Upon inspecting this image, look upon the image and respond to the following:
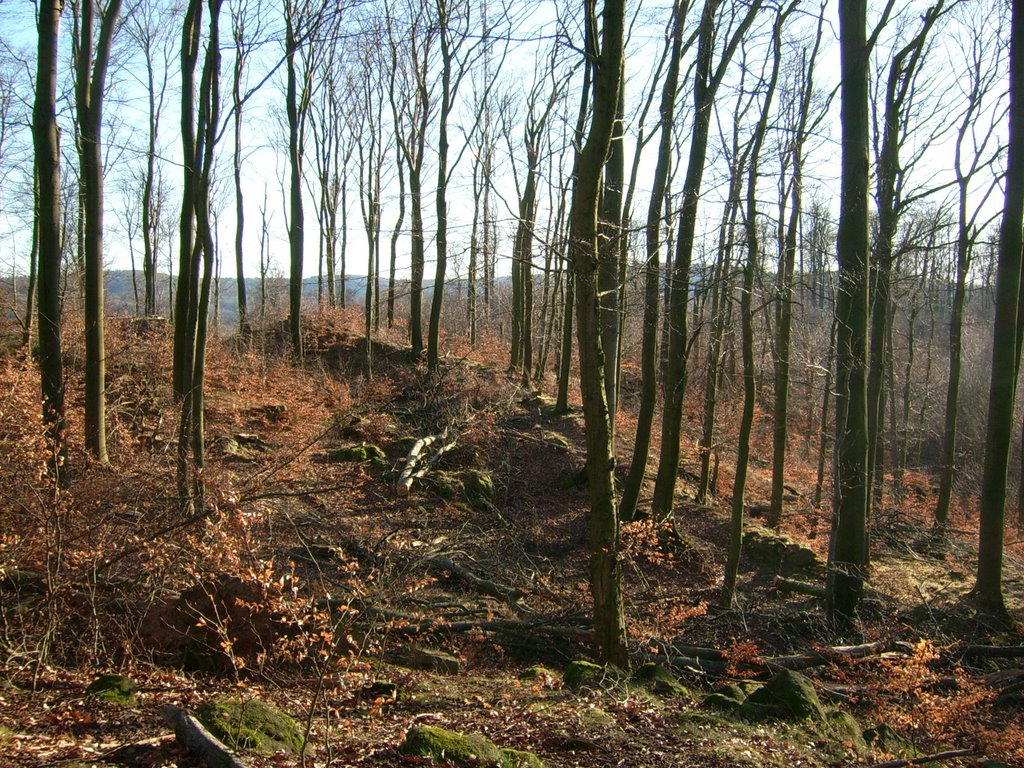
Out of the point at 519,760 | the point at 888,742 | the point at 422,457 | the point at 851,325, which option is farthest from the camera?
the point at 422,457

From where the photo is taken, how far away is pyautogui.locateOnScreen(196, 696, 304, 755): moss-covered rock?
4.32m

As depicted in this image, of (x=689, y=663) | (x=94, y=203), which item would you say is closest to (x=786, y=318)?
(x=689, y=663)

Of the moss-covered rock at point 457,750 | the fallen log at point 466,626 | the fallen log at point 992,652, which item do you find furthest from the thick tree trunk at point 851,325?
the moss-covered rock at point 457,750

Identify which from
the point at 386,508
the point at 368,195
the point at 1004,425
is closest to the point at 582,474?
the point at 386,508

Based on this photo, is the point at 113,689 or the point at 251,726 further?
the point at 113,689

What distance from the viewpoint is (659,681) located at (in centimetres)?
700

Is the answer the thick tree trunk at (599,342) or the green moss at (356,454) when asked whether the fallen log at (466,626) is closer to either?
the thick tree trunk at (599,342)

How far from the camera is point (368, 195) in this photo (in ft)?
103

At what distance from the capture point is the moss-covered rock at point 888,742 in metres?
5.88

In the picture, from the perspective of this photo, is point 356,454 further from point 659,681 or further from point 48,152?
point 659,681

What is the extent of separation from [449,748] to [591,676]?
2553mm

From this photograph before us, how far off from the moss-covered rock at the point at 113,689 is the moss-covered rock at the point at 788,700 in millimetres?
4852

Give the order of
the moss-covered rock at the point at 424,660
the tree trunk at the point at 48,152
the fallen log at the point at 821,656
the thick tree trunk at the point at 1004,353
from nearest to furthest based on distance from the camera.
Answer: the moss-covered rock at the point at 424,660, the fallen log at the point at 821,656, the tree trunk at the point at 48,152, the thick tree trunk at the point at 1004,353

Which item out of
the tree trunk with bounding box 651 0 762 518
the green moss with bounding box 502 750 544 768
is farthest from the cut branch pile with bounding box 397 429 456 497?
the green moss with bounding box 502 750 544 768
